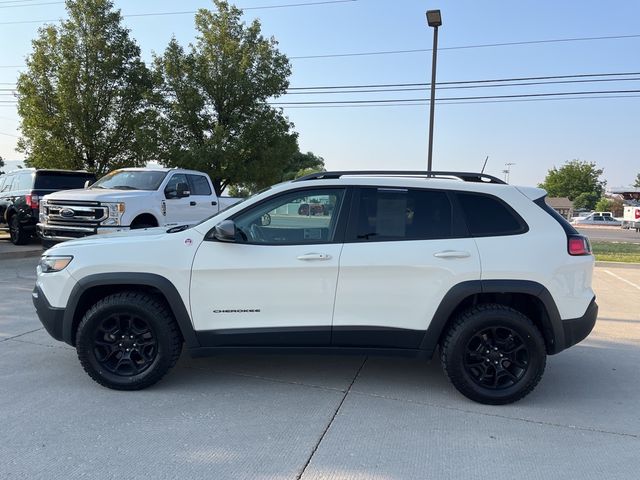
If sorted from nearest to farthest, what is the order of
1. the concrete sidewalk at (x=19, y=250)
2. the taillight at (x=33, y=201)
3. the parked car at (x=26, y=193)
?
1. the concrete sidewalk at (x=19, y=250)
2. the taillight at (x=33, y=201)
3. the parked car at (x=26, y=193)

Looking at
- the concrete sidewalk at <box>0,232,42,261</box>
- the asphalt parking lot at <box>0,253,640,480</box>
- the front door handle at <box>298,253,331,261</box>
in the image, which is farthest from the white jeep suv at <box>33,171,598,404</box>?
the concrete sidewalk at <box>0,232,42,261</box>

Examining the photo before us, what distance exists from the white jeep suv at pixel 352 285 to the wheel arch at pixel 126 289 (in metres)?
0.01

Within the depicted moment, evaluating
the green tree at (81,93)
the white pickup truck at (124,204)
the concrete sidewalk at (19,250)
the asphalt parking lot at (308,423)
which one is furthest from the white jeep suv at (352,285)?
the green tree at (81,93)

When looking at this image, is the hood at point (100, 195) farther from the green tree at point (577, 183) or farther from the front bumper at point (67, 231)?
the green tree at point (577, 183)

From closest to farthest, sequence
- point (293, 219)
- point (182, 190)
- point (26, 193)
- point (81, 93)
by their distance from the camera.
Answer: point (293, 219) → point (182, 190) → point (26, 193) → point (81, 93)

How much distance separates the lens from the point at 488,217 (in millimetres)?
4051

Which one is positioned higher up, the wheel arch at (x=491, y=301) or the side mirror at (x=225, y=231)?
the side mirror at (x=225, y=231)

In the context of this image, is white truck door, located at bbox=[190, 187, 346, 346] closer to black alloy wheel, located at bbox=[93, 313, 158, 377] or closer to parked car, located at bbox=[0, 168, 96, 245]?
black alloy wheel, located at bbox=[93, 313, 158, 377]

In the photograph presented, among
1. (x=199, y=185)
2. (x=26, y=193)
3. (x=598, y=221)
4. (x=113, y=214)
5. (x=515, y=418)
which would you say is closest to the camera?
(x=515, y=418)

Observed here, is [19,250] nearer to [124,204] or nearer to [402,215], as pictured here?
[124,204]

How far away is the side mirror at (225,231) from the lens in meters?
3.80

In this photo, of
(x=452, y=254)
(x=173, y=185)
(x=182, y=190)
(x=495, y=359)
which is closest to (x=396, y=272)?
(x=452, y=254)

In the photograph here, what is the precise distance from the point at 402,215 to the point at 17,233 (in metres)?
12.3

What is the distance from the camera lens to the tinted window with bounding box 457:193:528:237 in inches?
157
